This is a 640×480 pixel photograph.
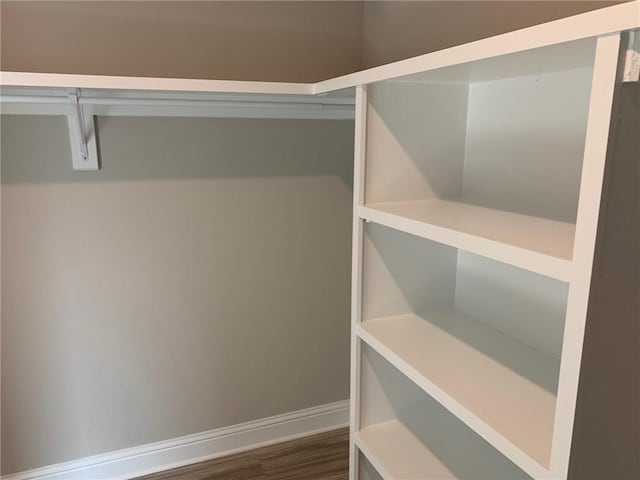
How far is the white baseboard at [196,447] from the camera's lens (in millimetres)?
1817

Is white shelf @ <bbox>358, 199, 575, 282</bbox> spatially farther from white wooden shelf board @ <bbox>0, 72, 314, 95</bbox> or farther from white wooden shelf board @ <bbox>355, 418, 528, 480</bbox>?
white wooden shelf board @ <bbox>355, 418, 528, 480</bbox>

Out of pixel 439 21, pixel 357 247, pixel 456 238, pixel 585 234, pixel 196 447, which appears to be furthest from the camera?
pixel 196 447

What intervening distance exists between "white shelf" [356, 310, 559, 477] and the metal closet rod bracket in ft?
3.35

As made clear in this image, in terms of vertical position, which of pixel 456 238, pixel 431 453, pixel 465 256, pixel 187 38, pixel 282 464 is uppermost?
pixel 187 38

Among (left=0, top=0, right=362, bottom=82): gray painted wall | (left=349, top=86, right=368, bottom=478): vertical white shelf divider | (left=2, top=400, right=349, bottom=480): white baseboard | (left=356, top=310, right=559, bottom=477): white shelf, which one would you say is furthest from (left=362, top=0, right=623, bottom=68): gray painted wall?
(left=2, top=400, right=349, bottom=480): white baseboard

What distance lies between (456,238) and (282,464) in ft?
4.85

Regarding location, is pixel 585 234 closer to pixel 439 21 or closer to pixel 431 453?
pixel 431 453

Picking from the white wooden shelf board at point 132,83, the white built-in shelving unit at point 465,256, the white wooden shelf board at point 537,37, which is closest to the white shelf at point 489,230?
the white built-in shelving unit at point 465,256

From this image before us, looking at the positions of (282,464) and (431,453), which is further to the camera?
(282,464)

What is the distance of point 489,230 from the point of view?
3.09ft

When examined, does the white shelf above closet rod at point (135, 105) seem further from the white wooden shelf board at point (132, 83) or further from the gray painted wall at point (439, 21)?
the gray painted wall at point (439, 21)

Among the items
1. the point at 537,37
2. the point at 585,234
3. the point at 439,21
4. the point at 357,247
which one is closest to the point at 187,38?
the point at 439,21

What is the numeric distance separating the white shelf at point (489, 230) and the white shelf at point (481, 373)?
301 mm

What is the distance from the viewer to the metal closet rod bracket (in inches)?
59.6
